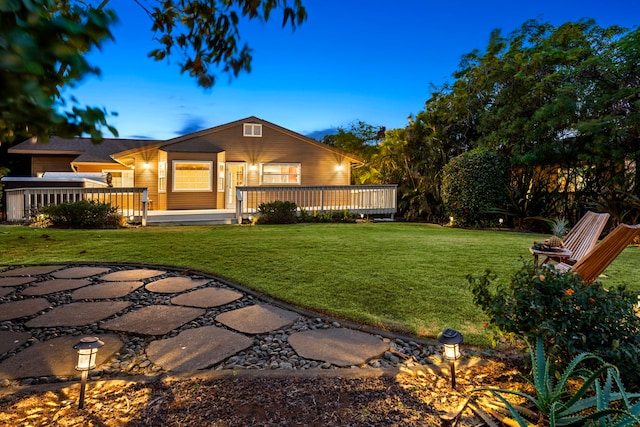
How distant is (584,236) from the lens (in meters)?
4.82

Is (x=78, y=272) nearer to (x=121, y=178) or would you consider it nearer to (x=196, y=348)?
(x=196, y=348)

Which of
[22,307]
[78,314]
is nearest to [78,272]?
[22,307]

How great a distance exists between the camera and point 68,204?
9.05 m

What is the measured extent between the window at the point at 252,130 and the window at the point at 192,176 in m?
1.87

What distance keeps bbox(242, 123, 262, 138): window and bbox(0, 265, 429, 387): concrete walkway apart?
11.2m

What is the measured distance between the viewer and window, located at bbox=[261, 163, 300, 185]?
1510cm

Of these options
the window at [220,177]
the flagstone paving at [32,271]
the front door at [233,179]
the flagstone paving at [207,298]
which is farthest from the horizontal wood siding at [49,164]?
the flagstone paving at [207,298]

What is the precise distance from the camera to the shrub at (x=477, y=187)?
10.8 metres

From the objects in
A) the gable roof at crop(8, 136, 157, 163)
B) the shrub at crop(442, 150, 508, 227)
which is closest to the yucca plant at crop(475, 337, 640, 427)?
the shrub at crop(442, 150, 508, 227)

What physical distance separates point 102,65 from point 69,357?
2382mm

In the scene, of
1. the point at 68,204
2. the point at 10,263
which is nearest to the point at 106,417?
the point at 10,263

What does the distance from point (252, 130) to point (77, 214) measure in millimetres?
7386

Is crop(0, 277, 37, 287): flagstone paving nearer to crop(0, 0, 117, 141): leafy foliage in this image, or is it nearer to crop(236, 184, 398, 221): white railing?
crop(0, 0, 117, 141): leafy foliage

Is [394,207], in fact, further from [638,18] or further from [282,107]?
[282,107]
